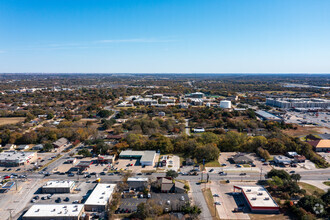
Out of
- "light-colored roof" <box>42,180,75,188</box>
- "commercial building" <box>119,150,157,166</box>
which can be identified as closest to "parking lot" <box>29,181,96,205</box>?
"light-colored roof" <box>42,180,75,188</box>

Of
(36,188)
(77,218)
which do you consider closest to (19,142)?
(36,188)

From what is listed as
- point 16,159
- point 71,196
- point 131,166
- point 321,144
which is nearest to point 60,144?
point 16,159

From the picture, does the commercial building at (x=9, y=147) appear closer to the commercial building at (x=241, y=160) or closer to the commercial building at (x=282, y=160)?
the commercial building at (x=241, y=160)

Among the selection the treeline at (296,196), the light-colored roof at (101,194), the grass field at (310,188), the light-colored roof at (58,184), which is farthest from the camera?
the light-colored roof at (58,184)

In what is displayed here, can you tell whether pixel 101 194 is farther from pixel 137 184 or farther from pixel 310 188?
pixel 310 188

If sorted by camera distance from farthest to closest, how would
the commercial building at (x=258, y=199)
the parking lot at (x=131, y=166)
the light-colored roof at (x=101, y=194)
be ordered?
the parking lot at (x=131, y=166) < the light-colored roof at (x=101, y=194) < the commercial building at (x=258, y=199)

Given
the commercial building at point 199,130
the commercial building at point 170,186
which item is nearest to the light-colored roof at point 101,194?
the commercial building at point 170,186
